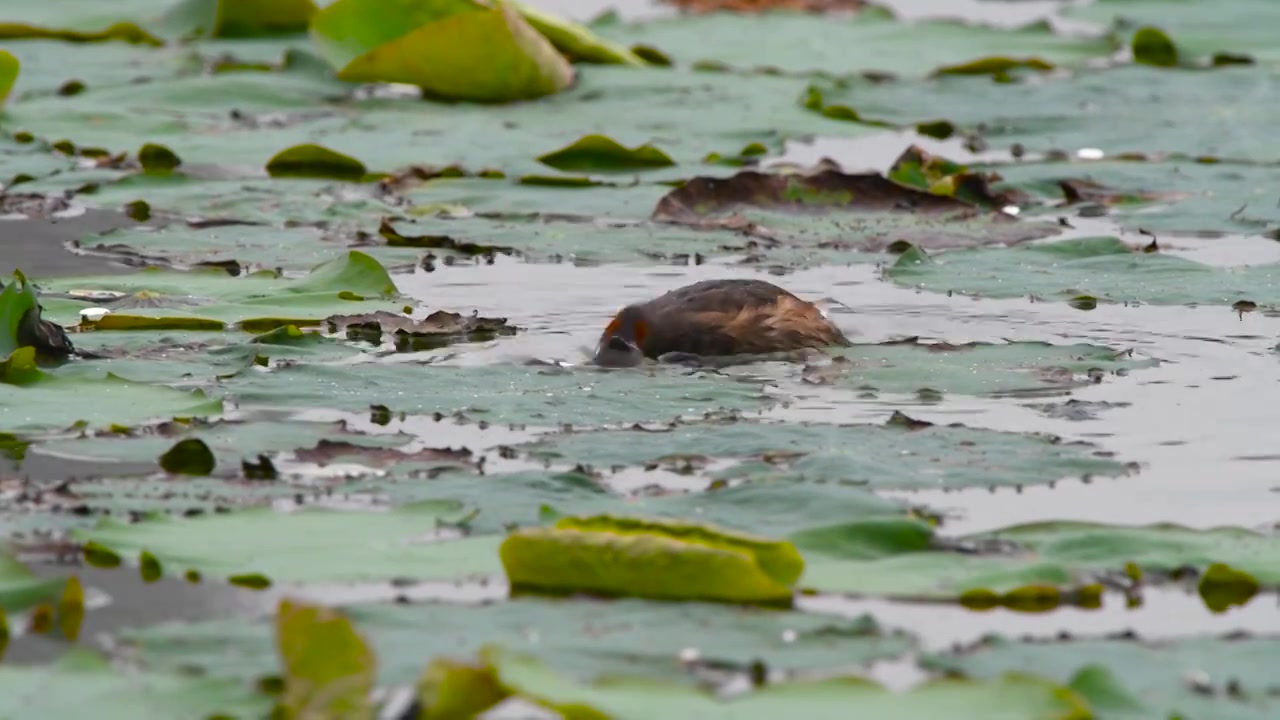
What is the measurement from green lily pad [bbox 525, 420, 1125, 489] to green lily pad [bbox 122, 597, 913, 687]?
839mm

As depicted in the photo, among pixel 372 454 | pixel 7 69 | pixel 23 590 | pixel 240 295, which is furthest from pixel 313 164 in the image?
pixel 23 590

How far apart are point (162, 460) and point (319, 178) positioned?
4248 millimetres

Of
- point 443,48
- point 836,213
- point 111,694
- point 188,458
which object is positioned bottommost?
point 111,694

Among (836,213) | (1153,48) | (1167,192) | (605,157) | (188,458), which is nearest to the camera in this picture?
(188,458)

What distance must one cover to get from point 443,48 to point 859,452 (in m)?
5.69

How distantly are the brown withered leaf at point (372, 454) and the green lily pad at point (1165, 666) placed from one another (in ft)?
4.73

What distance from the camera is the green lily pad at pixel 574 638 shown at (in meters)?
3.29

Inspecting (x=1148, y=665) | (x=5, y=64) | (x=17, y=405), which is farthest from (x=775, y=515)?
(x=5, y=64)

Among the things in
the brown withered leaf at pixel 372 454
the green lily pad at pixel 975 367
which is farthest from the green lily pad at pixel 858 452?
the green lily pad at pixel 975 367

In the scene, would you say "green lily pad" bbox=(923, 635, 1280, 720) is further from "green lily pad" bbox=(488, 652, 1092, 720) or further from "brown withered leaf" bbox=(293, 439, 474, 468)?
"brown withered leaf" bbox=(293, 439, 474, 468)

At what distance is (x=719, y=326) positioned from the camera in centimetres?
588

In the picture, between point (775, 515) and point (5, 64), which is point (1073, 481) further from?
point (5, 64)

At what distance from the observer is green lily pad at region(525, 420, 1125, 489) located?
4.43 m

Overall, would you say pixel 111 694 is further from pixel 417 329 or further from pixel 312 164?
pixel 312 164
